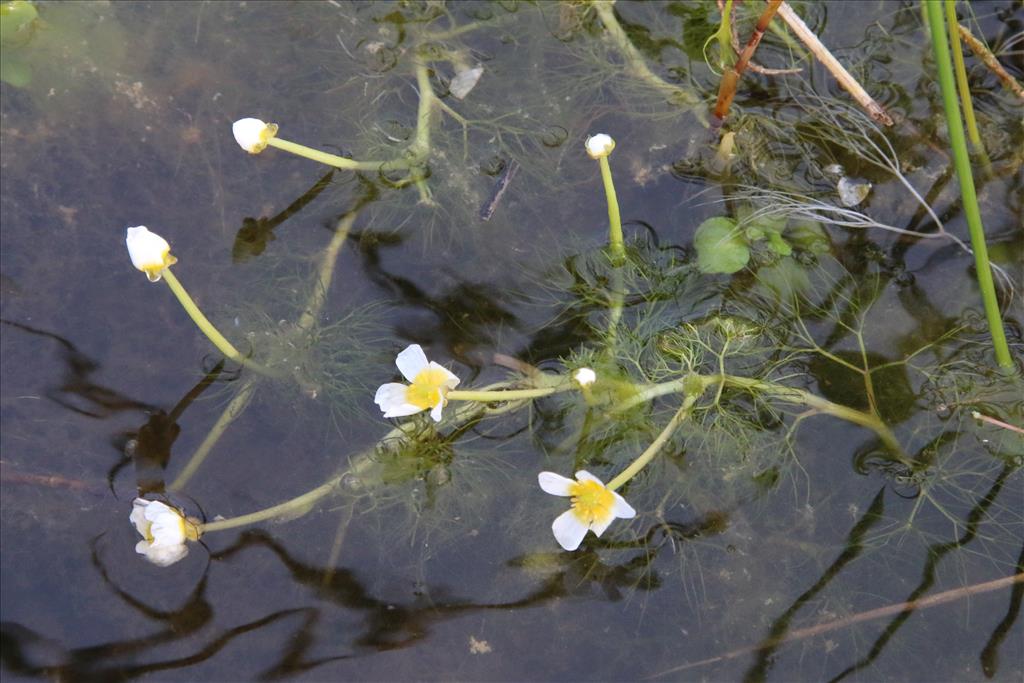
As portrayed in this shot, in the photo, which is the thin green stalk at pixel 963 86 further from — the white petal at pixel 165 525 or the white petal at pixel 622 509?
the white petal at pixel 165 525

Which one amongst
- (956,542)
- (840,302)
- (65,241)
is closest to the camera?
(956,542)

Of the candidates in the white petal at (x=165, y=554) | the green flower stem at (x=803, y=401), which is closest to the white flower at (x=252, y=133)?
the white petal at (x=165, y=554)

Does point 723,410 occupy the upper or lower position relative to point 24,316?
lower

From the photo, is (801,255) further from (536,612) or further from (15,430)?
(15,430)

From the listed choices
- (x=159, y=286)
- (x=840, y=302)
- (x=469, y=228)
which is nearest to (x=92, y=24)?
(x=159, y=286)

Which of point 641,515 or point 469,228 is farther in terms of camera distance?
point 469,228

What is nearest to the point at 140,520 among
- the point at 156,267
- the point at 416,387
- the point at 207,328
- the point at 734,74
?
the point at 207,328

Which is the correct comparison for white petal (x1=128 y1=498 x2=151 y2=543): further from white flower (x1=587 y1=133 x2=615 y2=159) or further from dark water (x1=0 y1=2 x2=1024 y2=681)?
white flower (x1=587 y1=133 x2=615 y2=159)
